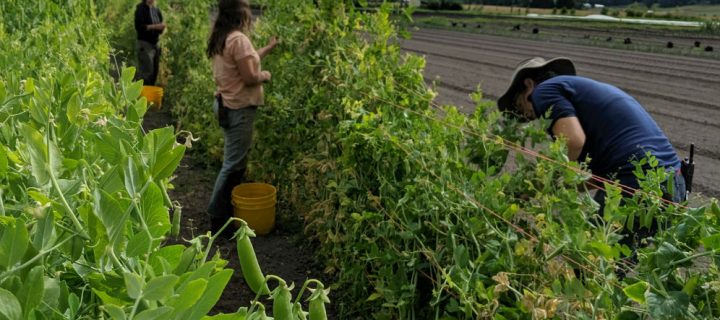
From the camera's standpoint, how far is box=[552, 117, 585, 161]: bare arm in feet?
8.82

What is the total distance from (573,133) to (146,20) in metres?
6.60

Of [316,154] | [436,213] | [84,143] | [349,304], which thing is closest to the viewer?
[84,143]

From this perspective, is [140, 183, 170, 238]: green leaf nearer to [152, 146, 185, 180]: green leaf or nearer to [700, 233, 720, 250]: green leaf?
[152, 146, 185, 180]: green leaf

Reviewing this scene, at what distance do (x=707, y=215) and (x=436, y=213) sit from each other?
0.94 metres

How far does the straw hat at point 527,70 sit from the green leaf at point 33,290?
2.57 m

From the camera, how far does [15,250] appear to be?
731 millimetres

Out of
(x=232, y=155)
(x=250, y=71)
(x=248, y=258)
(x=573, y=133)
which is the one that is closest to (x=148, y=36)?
(x=232, y=155)

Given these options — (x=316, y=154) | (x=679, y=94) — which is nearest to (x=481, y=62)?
(x=679, y=94)

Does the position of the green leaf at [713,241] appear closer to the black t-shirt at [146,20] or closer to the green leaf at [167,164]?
the green leaf at [167,164]

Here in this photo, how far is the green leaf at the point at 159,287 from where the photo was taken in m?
0.73

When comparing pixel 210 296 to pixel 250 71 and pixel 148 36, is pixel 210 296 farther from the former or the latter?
pixel 148 36

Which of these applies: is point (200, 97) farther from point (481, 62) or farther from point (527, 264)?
point (481, 62)

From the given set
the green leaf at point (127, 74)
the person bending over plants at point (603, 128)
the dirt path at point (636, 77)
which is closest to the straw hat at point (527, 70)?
the person bending over plants at point (603, 128)

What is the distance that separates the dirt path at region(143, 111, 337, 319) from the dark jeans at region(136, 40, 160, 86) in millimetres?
3194
